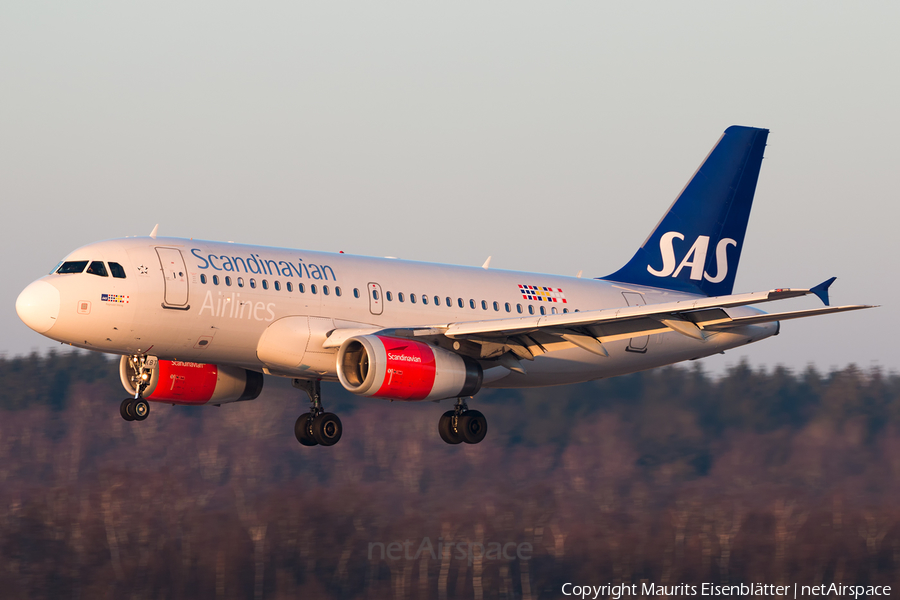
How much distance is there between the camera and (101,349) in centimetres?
2883

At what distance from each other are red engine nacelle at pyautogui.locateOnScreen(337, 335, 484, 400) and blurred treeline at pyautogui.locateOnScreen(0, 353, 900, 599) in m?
27.9

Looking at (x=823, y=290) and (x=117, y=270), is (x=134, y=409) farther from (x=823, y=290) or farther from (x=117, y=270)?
(x=823, y=290)

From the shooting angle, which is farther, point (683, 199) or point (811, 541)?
point (811, 541)

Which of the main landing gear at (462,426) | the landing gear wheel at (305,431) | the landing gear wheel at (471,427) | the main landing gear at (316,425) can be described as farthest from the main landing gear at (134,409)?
the landing gear wheel at (471,427)

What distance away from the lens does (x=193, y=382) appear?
3303 centimetres

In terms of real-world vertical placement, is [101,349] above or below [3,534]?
above

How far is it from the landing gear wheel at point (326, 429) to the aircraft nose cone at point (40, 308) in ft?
27.9

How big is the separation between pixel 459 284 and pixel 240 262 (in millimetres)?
6581

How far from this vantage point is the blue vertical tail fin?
1531 inches

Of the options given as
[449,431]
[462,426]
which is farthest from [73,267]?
[462,426]

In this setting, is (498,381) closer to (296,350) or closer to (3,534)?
(296,350)

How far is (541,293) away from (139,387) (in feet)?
38.0

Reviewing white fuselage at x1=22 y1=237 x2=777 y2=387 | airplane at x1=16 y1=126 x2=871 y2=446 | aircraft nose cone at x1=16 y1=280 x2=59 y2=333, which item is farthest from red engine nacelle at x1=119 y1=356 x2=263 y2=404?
aircraft nose cone at x1=16 y1=280 x2=59 y2=333

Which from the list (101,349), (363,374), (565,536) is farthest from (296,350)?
(565,536)
